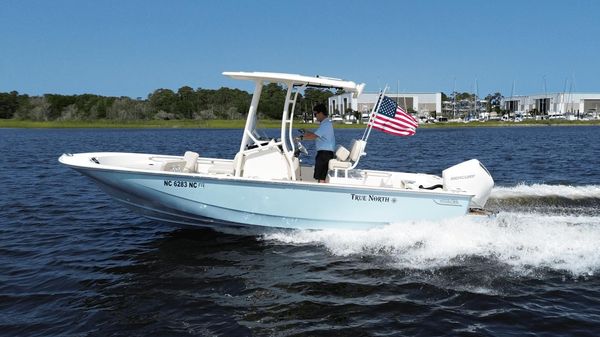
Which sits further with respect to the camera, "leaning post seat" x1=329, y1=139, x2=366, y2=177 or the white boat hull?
"leaning post seat" x1=329, y1=139, x2=366, y2=177

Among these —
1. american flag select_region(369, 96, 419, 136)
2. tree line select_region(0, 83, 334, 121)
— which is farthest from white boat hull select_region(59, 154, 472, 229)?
tree line select_region(0, 83, 334, 121)

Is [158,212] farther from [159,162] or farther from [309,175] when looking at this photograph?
[309,175]

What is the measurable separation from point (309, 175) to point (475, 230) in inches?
136

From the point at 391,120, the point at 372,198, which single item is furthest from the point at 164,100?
the point at 372,198

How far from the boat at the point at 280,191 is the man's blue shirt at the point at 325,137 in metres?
0.38

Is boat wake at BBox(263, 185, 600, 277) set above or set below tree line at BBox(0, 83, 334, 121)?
below

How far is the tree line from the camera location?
4478 inches

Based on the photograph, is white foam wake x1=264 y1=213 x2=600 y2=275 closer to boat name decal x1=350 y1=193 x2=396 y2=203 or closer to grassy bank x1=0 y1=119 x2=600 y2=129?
boat name decal x1=350 y1=193 x2=396 y2=203

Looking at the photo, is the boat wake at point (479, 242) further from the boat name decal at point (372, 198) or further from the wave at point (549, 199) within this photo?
the wave at point (549, 199)

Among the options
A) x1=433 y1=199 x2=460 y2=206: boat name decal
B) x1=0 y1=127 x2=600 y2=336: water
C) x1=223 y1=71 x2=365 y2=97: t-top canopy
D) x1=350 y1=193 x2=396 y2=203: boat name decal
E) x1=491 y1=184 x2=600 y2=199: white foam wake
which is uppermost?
x1=223 y1=71 x2=365 y2=97: t-top canopy

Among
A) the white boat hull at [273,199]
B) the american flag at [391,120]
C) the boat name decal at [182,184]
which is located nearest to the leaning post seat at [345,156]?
the american flag at [391,120]

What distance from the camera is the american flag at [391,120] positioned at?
388 inches

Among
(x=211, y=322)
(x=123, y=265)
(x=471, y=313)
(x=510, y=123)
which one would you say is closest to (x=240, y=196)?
(x=123, y=265)

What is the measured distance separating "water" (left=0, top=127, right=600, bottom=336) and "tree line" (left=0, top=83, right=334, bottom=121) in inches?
3707
